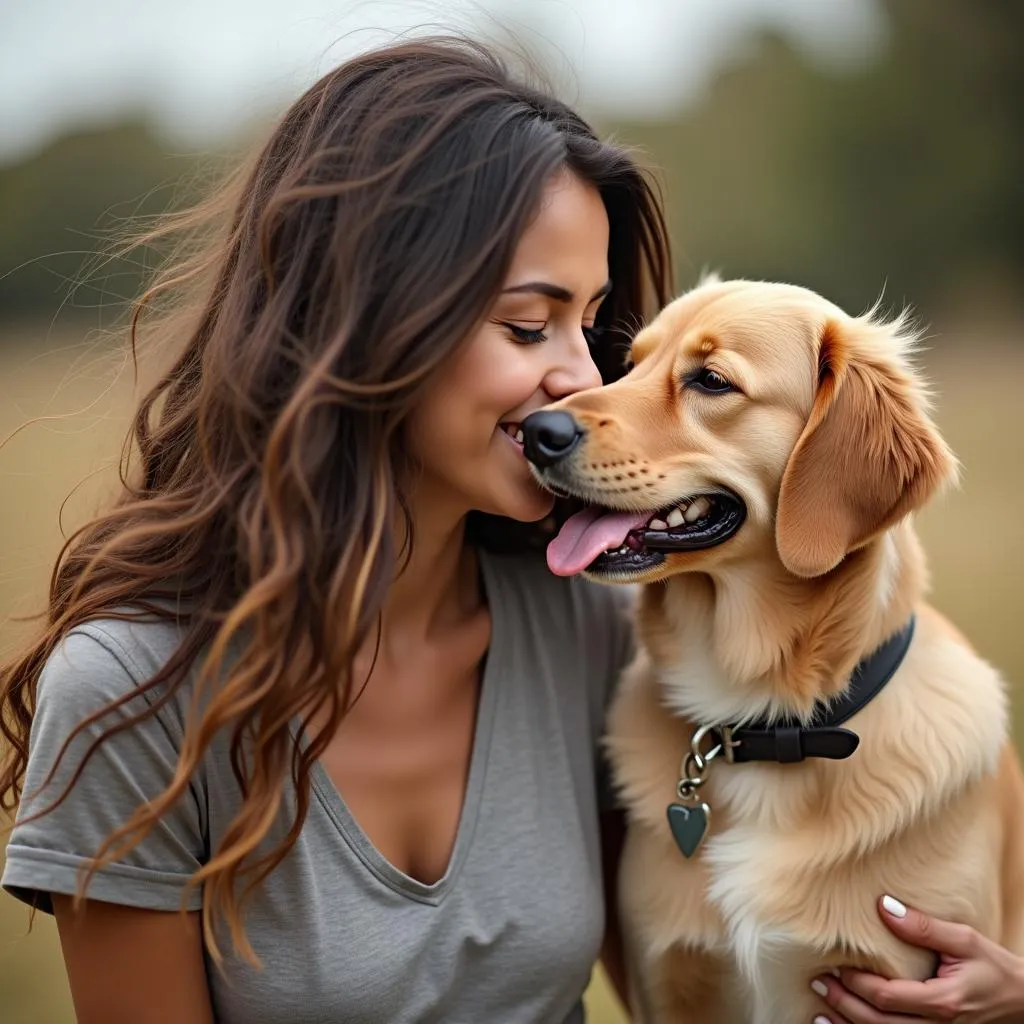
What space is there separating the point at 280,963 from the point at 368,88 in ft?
4.34

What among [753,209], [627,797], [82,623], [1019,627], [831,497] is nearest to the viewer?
[82,623]

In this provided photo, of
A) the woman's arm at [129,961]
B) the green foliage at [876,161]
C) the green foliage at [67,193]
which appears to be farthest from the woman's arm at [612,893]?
the green foliage at [876,161]

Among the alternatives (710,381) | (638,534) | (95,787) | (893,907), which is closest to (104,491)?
(95,787)

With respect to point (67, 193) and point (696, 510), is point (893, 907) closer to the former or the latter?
point (696, 510)

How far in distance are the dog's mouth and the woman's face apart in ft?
0.28

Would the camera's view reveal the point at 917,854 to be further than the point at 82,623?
A: Yes

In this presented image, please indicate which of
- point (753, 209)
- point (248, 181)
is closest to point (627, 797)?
point (248, 181)

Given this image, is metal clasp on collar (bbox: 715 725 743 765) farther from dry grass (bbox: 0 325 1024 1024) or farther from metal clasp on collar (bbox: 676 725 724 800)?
dry grass (bbox: 0 325 1024 1024)

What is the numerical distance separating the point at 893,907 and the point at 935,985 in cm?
13

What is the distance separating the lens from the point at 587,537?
6.77 ft

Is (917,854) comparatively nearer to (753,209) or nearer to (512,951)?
(512,951)

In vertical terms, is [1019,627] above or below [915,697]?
below

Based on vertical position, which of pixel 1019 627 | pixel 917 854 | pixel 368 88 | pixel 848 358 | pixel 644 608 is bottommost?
pixel 1019 627

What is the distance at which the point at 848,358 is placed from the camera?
2.09 meters
